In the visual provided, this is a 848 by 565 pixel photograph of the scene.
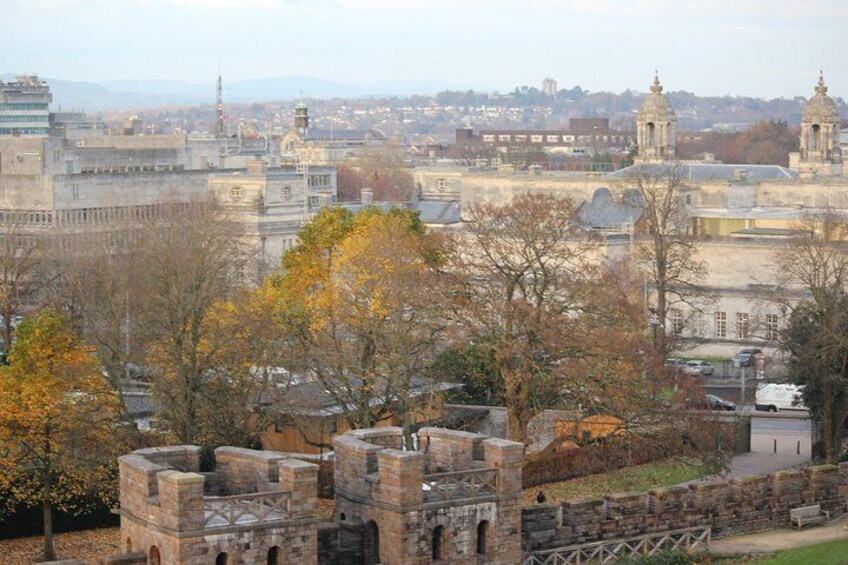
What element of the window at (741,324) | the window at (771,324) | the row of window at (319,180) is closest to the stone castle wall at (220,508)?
the window at (771,324)

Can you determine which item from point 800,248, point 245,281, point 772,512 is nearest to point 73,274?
point 245,281

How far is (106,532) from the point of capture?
4525 centimetres

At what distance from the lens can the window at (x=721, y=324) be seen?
81.6 m

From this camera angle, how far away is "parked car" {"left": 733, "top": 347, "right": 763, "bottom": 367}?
74.3 m

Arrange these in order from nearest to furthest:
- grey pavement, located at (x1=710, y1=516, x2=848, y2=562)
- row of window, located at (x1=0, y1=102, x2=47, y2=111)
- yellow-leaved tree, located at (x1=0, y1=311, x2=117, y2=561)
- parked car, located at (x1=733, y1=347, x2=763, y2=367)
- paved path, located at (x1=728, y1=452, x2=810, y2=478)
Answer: grey pavement, located at (x1=710, y1=516, x2=848, y2=562)
yellow-leaved tree, located at (x1=0, y1=311, x2=117, y2=561)
paved path, located at (x1=728, y1=452, x2=810, y2=478)
parked car, located at (x1=733, y1=347, x2=763, y2=367)
row of window, located at (x1=0, y1=102, x2=47, y2=111)

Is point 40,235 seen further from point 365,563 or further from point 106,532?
point 365,563

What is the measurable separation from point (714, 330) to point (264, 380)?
35089 mm

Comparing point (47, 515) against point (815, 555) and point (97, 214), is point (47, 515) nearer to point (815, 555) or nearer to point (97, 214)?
point (815, 555)

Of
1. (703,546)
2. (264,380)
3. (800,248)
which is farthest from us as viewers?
(800,248)

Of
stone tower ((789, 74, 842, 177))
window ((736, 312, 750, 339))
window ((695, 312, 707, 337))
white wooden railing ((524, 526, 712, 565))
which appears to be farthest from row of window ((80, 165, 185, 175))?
white wooden railing ((524, 526, 712, 565))

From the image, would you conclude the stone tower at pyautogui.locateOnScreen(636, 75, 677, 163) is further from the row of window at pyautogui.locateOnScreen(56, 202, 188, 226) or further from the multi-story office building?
the multi-story office building

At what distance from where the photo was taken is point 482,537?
123ft

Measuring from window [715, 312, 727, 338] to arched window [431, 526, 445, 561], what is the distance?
46264mm

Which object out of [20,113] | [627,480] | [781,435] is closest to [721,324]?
[781,435]
